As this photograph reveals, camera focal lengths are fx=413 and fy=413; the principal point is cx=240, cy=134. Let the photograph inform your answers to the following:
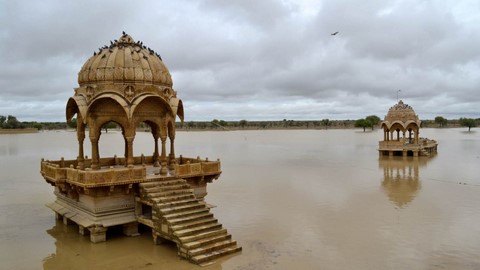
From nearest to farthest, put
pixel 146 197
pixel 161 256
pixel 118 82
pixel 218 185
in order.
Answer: pixel 161 256, pixel 146 197, pixel 118 82, pixel 218 185

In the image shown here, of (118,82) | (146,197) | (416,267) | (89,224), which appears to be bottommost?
(416,267)

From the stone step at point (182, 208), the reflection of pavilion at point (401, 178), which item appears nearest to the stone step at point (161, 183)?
the stone step at point (182, 208)

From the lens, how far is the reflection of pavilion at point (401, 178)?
61.4 ft

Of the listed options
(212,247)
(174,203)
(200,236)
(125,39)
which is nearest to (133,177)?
(174,203)

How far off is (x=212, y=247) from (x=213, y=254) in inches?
8.0

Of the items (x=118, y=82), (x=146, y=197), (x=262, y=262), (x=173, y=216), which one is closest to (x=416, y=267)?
(x=262, y=262)

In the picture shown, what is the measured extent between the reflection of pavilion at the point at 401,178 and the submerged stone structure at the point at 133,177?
9434 millimetres

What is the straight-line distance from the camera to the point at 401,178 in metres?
24.6

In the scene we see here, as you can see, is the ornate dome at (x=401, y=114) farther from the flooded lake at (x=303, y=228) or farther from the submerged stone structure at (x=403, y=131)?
the flooded lake at (x=303, y=228)

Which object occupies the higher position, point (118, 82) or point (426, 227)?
point (118, 82)

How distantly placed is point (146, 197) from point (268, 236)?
3.79 m

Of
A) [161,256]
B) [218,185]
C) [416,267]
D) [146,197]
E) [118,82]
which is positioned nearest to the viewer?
[416,267]

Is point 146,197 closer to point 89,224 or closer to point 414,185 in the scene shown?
point 89,224

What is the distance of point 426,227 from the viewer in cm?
1323
